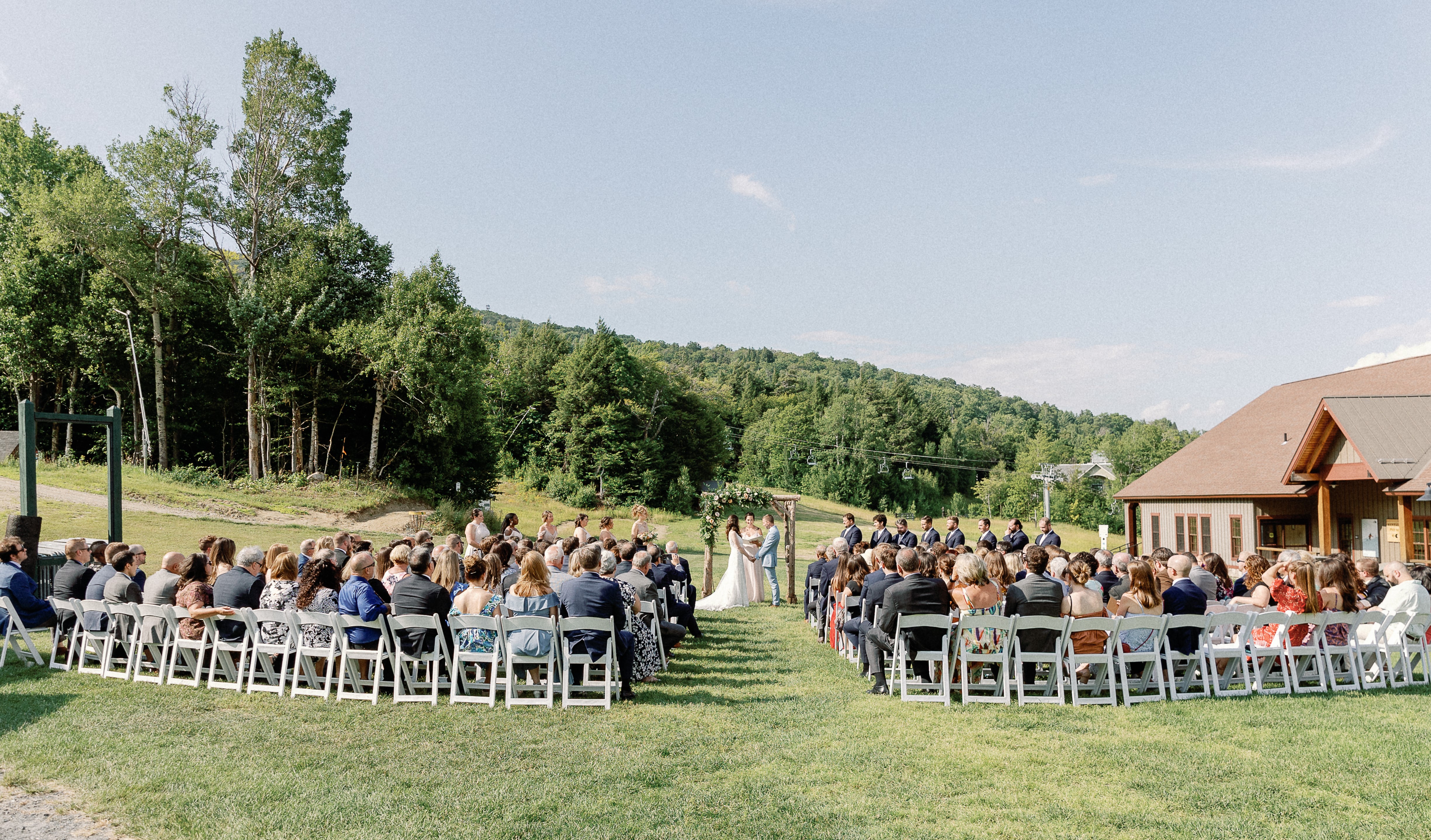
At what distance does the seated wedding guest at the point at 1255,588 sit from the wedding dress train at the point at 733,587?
792 centimetres

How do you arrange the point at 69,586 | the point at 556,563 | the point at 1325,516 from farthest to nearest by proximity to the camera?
the point at 1325,516 < the point at 556,563 < the point at 69,586

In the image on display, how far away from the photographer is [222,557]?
8469 millimetres

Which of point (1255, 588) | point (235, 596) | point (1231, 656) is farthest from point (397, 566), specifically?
point (1255, 588)

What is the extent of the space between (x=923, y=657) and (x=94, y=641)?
312 inches

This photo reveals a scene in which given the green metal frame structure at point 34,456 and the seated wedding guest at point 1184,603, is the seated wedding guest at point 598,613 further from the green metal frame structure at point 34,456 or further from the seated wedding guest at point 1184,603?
the green metal frame structure at point 34,456

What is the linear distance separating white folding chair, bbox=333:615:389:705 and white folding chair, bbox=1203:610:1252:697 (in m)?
7.05

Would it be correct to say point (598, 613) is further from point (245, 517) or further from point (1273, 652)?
point (245, 517)

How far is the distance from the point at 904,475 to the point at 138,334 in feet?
151

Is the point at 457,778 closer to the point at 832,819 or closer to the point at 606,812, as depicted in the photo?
the point at 606,812

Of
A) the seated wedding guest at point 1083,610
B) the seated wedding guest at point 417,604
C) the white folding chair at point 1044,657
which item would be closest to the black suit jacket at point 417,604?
the seated wedding guest at point 417,604

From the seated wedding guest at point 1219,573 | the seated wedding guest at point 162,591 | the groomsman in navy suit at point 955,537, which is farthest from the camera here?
the groomsman in navy suit at point 955,537

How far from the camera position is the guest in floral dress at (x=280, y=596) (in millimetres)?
7539

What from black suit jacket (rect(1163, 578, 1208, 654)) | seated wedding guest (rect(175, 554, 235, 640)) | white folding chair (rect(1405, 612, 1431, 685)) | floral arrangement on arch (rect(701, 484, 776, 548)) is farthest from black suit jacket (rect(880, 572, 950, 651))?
floral arrangement on arch (rect(701, 484, 776, 548))

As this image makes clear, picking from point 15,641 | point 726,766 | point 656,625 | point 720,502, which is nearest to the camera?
point 726,766
